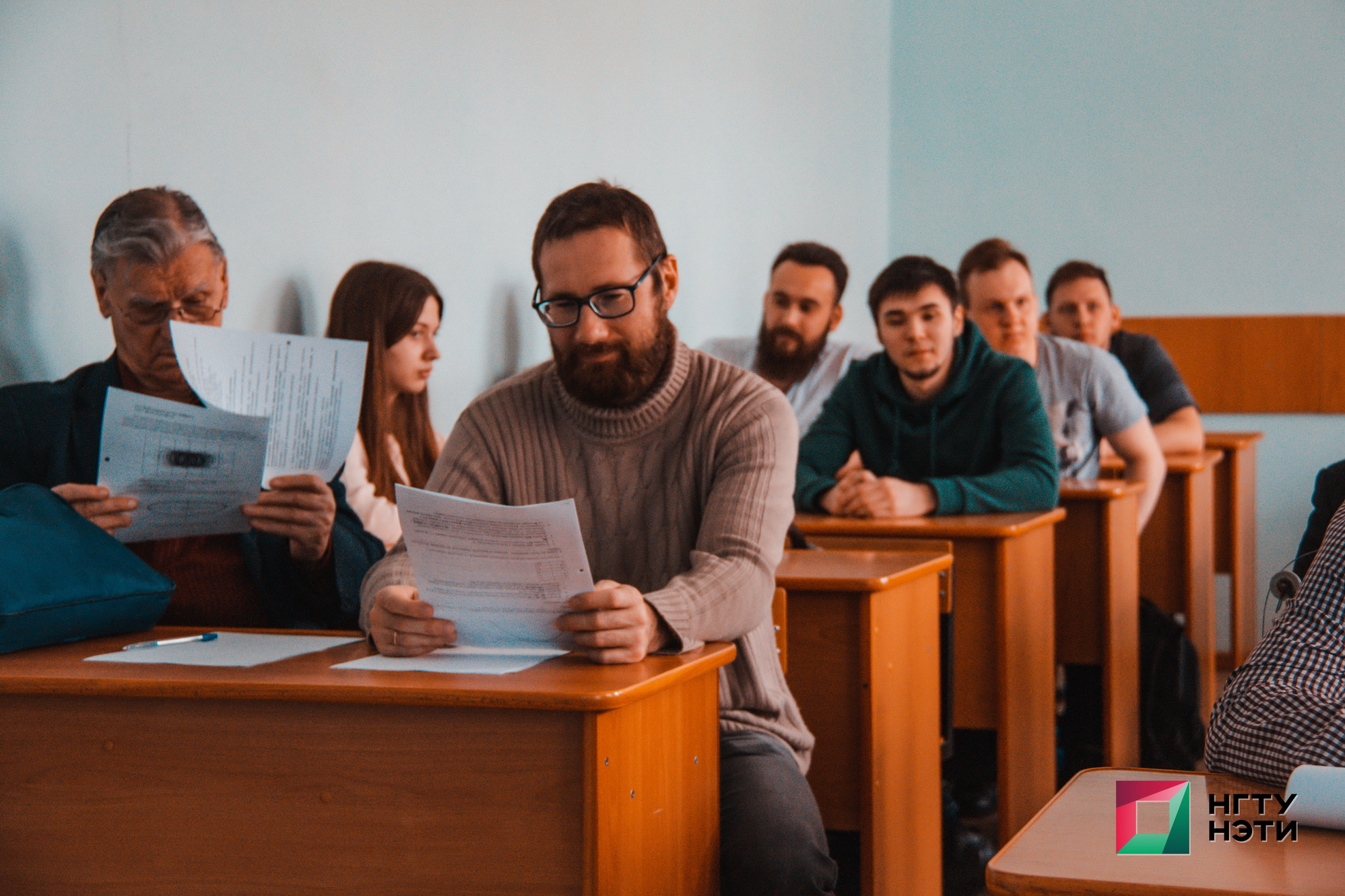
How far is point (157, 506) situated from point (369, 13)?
139 cm

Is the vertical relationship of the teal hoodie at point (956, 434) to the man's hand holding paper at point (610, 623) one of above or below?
above

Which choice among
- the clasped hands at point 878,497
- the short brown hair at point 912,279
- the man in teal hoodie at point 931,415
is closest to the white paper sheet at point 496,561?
the clasped hands at point 878,497

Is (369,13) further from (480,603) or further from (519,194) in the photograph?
(480,603)

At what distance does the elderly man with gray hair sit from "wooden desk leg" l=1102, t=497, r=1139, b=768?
6.09ft

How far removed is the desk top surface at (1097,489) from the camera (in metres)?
3.04

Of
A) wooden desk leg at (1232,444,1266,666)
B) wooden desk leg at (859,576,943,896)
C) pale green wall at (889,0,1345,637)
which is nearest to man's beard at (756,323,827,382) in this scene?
wooden desk leg at (1232,444,1266,666)

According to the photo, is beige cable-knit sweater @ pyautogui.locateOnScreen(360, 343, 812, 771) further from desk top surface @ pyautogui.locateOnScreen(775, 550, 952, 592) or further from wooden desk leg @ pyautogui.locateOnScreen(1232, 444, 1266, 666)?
wooden desk leg @ pyautogui.locateOnScreen(1232, 444, 1266, 666)

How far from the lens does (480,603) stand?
4.47 ft

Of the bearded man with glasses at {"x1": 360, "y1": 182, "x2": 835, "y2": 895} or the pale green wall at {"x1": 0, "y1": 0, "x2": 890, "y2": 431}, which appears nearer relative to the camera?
the bearded man with glasses at {"x1": 360, "y1": 182, "x2": 835, "y2": 895}

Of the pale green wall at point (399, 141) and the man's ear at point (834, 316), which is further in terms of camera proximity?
the man's ear at point (834, 316)

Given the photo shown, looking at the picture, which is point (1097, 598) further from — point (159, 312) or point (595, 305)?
point (159, 312)

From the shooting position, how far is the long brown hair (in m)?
2.61

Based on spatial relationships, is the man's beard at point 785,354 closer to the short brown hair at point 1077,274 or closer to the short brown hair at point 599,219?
the short brown hair at point 1077,274

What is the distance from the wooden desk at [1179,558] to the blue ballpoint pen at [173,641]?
293 centimetres
